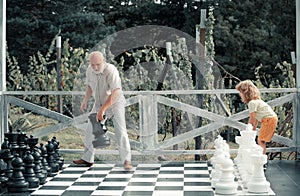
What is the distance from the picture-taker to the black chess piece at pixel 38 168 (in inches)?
196

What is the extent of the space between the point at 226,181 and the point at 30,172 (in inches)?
58.5

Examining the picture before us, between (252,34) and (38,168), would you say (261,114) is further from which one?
(252,34)

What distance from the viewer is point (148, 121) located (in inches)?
256

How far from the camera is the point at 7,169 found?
16.5 ft

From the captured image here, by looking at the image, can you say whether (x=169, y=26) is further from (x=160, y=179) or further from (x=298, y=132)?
(x=160, y=179)

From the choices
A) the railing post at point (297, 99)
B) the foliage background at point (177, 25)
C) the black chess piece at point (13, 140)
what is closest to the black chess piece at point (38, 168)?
the black chess piece at point (13, 140)

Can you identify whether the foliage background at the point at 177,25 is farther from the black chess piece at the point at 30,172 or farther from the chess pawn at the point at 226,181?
the chess pawn at the point at 226,181

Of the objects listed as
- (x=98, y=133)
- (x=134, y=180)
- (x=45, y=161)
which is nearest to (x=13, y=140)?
(x=45, y=161)

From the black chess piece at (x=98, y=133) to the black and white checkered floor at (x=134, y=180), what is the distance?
24 cm

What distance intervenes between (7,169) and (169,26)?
8.01 m

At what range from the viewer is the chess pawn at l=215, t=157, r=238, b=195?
14.2 feet

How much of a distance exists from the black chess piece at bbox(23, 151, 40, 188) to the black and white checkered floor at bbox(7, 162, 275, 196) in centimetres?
6

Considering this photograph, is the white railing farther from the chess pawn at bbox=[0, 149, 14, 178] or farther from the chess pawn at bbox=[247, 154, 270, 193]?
the chess pawn at bbox=[247, 154, 270, 193]

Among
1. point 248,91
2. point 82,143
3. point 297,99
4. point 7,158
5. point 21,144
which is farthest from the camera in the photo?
point 82,143
